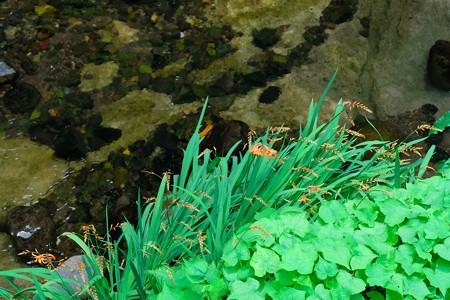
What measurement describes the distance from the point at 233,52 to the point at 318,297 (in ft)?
10.7

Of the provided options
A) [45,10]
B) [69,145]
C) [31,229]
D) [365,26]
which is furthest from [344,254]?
[45,10]

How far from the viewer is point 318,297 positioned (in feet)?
7.64

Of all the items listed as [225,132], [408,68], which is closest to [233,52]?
[225,132]

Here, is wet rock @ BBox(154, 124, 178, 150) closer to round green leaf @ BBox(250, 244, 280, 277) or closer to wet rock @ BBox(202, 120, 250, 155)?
wet rock @ BBox(202, 120, 250, 155)

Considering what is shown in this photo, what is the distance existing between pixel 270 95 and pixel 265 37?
67 cm

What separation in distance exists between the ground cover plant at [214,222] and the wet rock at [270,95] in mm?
1566

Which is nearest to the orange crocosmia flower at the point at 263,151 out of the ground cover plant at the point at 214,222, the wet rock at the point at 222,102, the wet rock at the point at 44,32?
the ground cover plant at the point at 214,222

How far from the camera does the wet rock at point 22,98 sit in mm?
4708

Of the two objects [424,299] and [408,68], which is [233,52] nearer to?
[408,68]

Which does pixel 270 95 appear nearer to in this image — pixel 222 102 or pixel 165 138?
pixel 222 102

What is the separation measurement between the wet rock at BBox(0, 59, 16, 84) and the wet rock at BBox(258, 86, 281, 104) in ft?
6.22

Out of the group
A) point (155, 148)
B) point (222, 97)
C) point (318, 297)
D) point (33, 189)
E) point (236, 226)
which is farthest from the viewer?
point (222, 97)

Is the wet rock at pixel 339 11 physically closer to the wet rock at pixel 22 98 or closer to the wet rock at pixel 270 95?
the wet rock at pixel 270 95

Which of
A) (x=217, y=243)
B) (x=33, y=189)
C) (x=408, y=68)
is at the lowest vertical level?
(x=33, y=189)
